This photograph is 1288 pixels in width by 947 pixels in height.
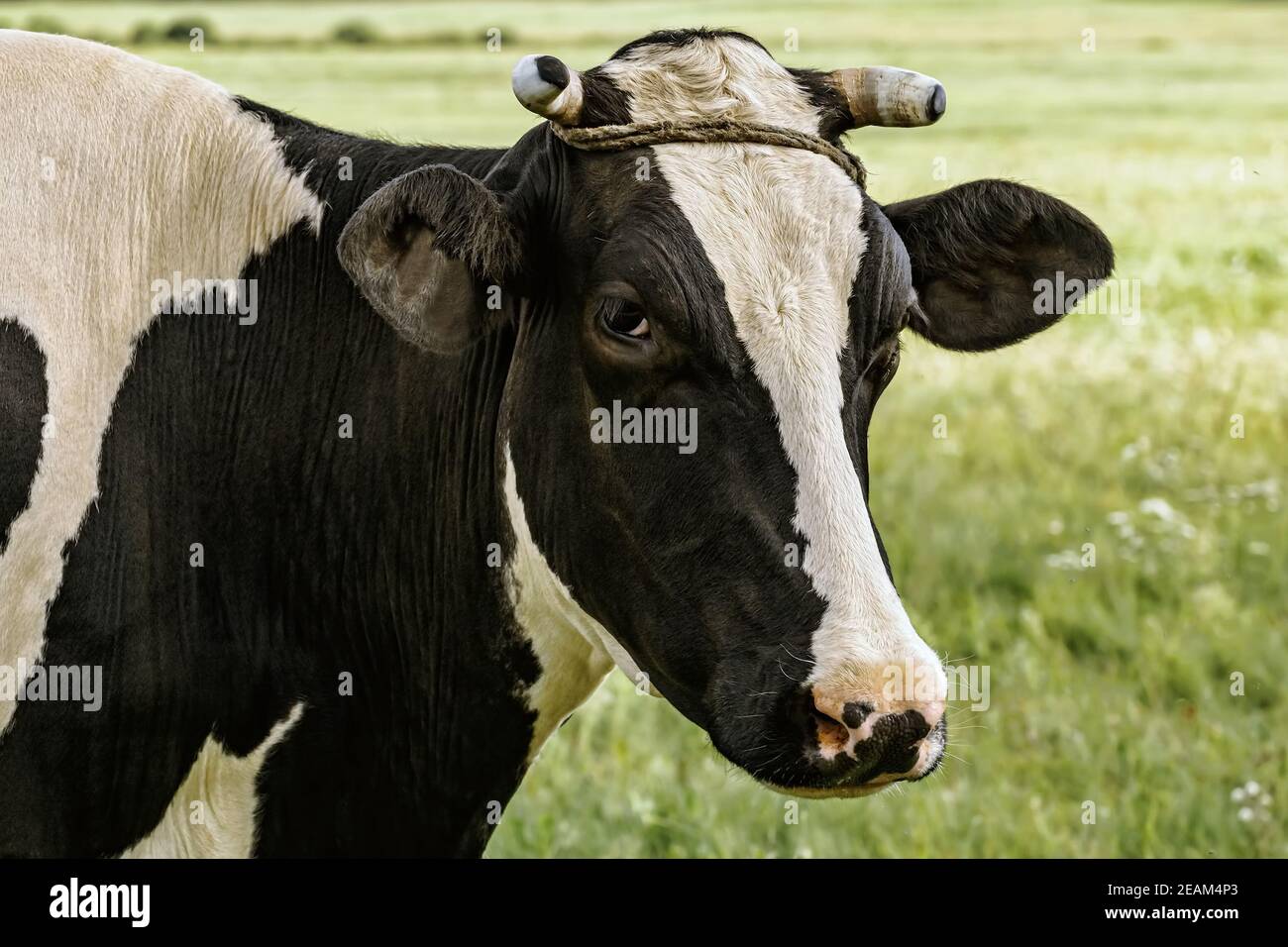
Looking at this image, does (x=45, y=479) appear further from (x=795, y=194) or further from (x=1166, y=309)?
(x=1166, y=309)

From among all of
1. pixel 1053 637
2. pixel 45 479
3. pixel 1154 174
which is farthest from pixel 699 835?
pixel 1154 174

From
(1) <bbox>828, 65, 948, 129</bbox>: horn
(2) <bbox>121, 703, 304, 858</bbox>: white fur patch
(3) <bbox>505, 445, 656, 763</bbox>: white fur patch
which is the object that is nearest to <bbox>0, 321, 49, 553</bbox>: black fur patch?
(2) <bbox>121, 703, 304, 858</bbox>: white fur patch

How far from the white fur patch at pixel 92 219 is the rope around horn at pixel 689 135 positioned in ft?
2.62

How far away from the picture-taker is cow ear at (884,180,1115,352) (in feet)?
13.7

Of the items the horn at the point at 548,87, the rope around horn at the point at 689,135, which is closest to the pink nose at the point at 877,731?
the rope around horn at the point at 689,135

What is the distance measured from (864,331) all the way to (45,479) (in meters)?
1.87

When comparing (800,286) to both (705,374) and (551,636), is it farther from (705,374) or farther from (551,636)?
(551,636)

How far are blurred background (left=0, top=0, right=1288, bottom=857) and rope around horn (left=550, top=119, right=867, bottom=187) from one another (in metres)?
1.13

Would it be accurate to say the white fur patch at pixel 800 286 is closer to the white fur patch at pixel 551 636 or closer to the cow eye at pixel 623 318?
the cow eye at pixel 623 318

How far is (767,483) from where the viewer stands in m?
3.40

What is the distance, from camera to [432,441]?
4.03 m

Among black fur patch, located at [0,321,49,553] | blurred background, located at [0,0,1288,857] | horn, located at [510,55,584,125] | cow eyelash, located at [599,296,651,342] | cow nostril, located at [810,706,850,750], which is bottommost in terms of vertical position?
blurred background, located at [0,0,1288,857]

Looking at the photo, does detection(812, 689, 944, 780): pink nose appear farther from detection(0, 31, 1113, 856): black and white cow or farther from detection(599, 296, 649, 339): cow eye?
detection(599, 296, 649, 339): cow eye

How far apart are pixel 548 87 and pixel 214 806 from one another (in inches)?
75.8
